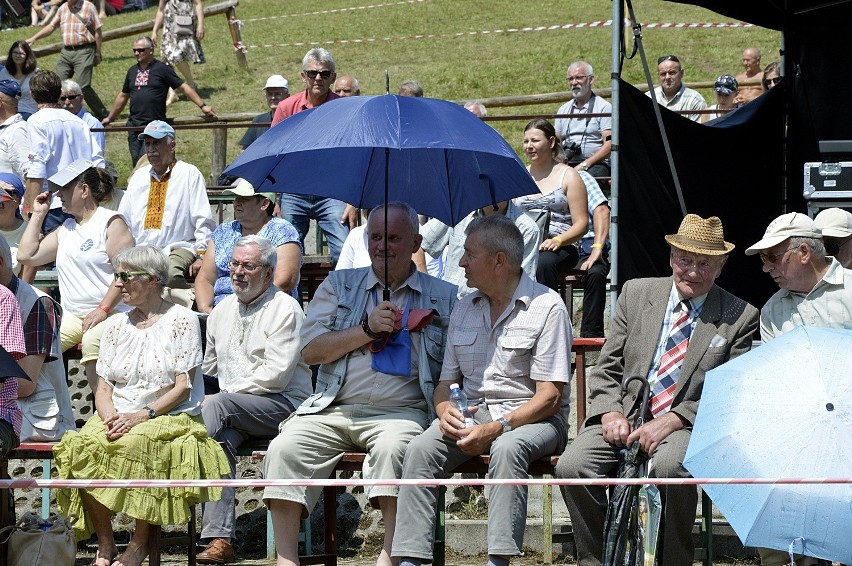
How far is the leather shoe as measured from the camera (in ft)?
20.8

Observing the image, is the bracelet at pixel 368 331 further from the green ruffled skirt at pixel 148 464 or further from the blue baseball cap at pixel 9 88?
the blue baseball cap at pixel 9 88

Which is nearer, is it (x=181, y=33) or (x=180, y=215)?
(x=180, y=215)

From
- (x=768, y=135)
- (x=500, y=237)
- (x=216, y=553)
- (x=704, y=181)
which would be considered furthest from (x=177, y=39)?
(x=500, y=237)

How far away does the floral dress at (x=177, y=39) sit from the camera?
727 inches

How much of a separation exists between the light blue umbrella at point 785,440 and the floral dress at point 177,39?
579 inches

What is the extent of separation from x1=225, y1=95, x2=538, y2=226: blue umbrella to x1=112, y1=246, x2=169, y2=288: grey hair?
557 millimetres

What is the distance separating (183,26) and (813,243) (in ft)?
47.5

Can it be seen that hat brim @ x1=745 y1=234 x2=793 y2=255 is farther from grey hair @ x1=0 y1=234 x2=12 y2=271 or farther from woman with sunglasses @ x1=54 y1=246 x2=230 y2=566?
grey hair @ x1=0 y1=234 x2=12 y2=271

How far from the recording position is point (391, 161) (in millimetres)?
6613

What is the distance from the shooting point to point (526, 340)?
A: 5.59 metres

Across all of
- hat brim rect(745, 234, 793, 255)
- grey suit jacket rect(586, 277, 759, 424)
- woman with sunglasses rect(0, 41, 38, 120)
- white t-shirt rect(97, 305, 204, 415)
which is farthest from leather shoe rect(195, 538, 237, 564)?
woman with sunglasses rect(0, 41, 38, 120)

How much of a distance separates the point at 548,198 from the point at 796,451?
3.95m

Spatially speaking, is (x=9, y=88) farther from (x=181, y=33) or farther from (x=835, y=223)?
(x=181, y=33)

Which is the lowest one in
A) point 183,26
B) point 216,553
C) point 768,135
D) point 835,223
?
point 216,553
